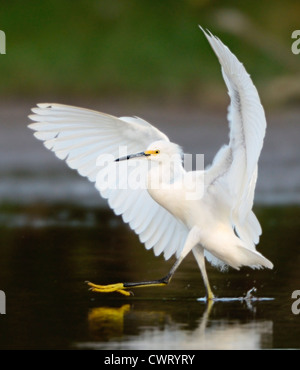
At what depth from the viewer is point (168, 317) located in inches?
275

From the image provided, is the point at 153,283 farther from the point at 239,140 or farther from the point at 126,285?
the point at 239,140

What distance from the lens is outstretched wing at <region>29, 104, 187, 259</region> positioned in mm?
8234

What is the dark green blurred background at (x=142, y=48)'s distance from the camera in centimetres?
1897

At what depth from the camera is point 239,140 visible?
288 inches

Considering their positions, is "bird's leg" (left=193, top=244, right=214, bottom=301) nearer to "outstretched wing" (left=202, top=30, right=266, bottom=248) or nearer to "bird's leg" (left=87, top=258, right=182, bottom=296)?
"bird's leg" (left=87, top=258, right=182, bottom=296)

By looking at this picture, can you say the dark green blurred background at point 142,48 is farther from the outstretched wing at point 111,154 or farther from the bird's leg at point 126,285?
Answer: the bird's leg at point 126,285

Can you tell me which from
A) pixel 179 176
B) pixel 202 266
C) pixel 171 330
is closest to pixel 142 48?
pixel 179 176

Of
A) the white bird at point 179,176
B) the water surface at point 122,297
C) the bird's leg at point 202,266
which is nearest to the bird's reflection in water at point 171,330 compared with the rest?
the water surface at point 122,297

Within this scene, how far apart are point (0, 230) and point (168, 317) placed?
3.79 meters

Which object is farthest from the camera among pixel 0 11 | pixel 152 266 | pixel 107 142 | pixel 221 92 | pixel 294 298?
pixel 0 11

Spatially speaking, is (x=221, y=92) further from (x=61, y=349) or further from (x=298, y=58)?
(x=61, y=349)

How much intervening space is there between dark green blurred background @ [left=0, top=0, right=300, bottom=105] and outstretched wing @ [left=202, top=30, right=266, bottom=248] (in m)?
11.0
